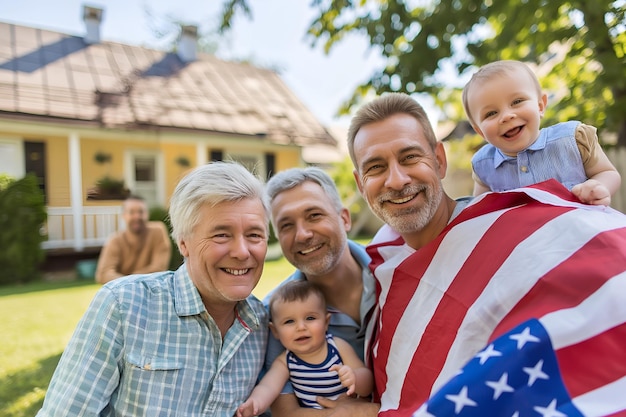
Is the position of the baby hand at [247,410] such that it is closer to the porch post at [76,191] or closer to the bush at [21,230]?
the bush at [21,230]

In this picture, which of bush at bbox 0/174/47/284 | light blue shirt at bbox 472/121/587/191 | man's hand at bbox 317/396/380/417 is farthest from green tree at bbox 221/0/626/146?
bush at bbox 0/174/47/284

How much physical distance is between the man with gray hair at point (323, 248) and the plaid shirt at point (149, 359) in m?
0.44

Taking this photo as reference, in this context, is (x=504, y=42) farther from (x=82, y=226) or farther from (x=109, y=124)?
(x=82, y=226)

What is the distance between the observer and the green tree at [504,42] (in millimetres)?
3652

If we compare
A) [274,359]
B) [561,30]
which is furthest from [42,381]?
[561,30]

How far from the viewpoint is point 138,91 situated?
43.1 feet

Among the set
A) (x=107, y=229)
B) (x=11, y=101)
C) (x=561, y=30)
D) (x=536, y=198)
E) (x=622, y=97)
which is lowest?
(x=107, y=229)

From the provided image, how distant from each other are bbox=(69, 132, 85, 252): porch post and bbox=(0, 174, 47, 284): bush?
1145 mm

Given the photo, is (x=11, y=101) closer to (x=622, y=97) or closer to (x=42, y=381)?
(x=42, y=381)

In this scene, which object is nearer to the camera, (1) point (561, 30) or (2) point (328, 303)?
(2) point (328, 303)

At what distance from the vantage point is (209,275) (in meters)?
1.90

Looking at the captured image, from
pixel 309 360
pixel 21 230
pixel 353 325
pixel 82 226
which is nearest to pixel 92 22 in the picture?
pixel 82 226

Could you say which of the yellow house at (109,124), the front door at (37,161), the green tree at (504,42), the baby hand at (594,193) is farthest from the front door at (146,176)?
the baby hand at (594,193)

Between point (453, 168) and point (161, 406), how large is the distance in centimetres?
1420
